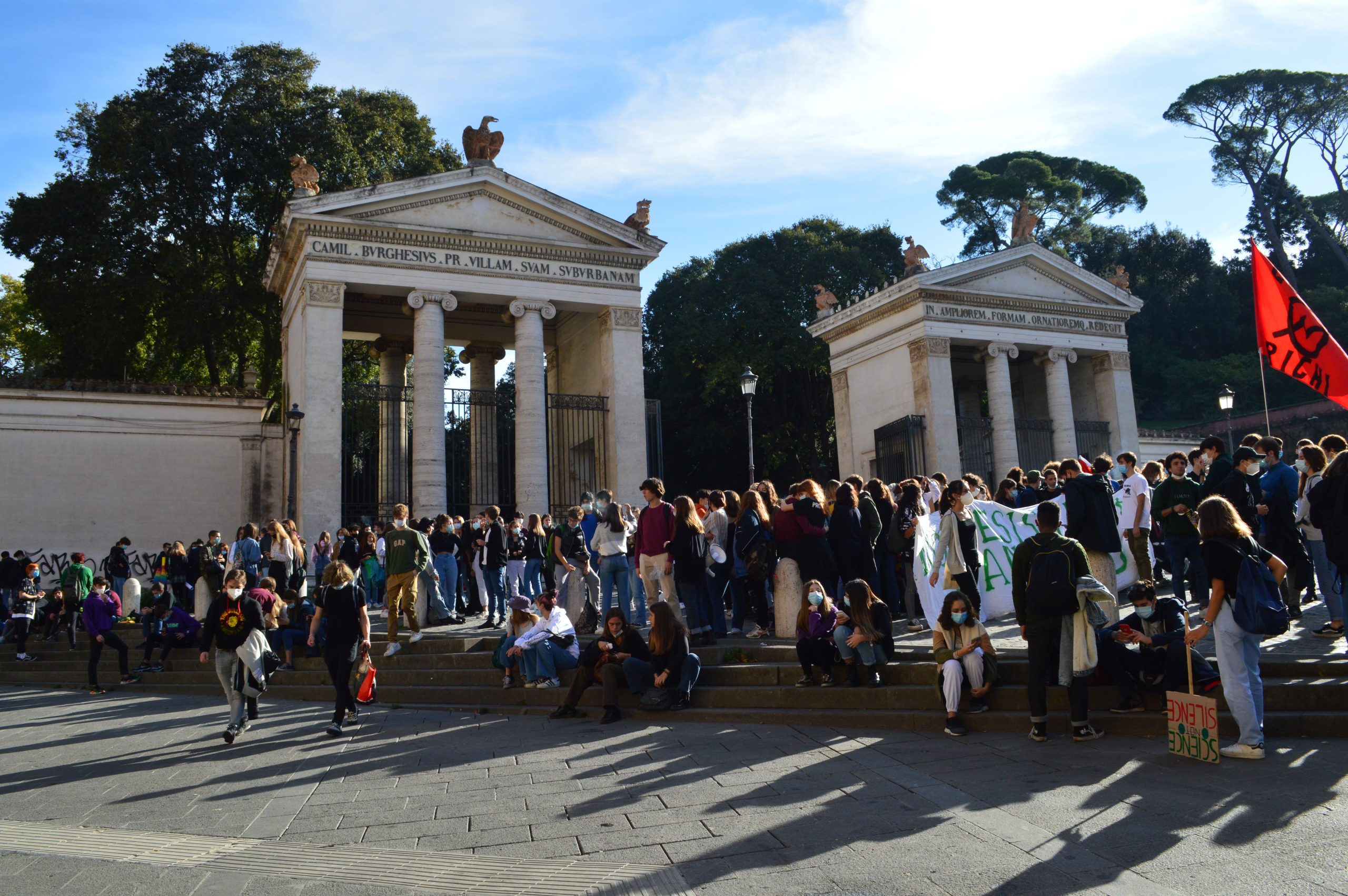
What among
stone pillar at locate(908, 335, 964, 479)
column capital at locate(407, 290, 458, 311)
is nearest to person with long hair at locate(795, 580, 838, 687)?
column capital at locate(407, 290, 458, 311)

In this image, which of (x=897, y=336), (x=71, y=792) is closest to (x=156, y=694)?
(x=71, y=792)

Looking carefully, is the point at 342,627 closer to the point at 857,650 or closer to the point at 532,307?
the point at 857,650

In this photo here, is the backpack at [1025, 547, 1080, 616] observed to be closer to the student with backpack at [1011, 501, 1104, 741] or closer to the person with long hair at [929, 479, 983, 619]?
the student with backpack at [1011, 501, 1104, 741]

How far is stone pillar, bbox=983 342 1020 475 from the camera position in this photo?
29.5 m

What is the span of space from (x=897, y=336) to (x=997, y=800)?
80.5 feet

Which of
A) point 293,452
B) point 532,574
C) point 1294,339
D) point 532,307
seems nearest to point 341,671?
point 532,574

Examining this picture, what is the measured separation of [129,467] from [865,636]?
22.3m

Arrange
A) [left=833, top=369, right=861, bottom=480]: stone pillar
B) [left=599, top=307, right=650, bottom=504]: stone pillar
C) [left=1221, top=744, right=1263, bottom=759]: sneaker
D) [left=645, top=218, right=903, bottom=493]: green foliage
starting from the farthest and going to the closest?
[left=645, top=218, right=903, bottom=493]: green foliage → [left=833, top=369, right=861, bottom=480]: stone pillar → [left=599, top=307, right=650, bottom=504]: stone pillar → [left=1221, top=744, right=1263, bottom=759]: sneaker

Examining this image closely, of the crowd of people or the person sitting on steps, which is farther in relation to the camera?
the person sitting on steps

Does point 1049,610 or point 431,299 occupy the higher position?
point 431,299

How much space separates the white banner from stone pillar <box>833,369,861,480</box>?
1974 centimetres

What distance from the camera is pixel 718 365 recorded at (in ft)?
132

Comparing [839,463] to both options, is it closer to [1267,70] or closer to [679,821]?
[679,821]

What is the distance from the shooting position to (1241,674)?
273 inches
